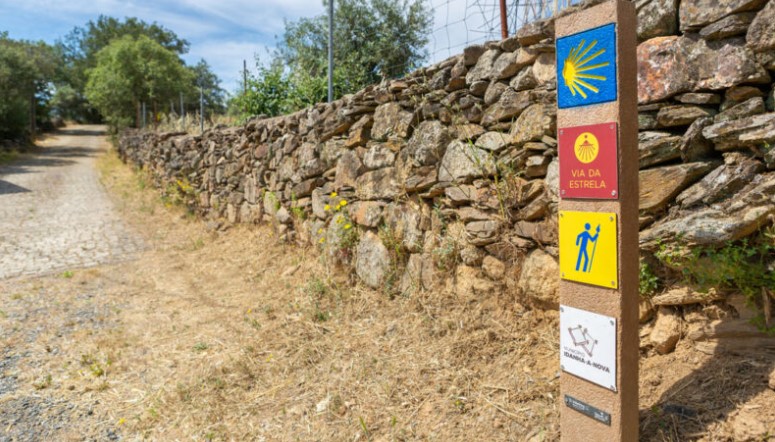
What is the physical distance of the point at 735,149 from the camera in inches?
88.2

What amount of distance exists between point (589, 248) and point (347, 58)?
19.6ft

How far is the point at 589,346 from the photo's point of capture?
203 centimetres

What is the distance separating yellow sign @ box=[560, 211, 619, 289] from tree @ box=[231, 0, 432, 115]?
4.31 meters

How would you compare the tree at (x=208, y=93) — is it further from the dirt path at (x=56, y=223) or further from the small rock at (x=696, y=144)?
the small rock at (x=696, y=144)

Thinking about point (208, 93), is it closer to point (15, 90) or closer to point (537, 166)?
point (15, 90)

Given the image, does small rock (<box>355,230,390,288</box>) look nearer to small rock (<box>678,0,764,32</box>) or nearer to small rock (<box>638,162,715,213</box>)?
small rock (<box>638,162,715,213</box>)

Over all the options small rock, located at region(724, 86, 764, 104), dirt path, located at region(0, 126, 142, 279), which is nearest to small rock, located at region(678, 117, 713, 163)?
small rock, located at region(724, 86, 764, 104)

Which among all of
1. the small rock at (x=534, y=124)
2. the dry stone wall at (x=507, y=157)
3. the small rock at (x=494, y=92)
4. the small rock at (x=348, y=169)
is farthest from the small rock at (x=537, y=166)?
the small rock at (x=348, y=169)

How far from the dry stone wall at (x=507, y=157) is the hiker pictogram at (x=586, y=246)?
60 cm

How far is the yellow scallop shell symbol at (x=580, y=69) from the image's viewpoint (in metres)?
1.94

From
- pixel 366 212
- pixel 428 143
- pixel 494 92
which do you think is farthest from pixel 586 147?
pixel 366 212

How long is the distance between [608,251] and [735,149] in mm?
887

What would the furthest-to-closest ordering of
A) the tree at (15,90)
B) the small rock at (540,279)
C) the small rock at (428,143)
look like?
the tree at (15,90) < the small rock at (428,143) < the small rock at (540,279)

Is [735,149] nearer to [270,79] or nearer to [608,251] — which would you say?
[608,251]
